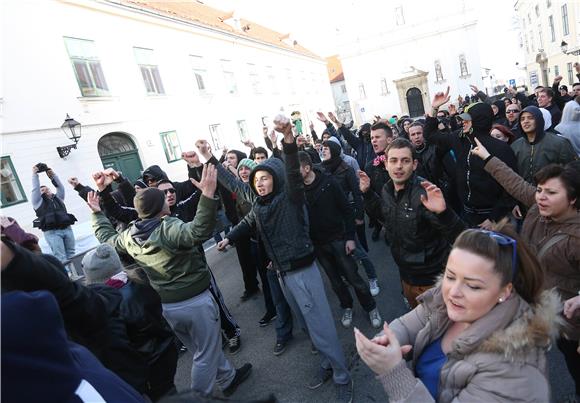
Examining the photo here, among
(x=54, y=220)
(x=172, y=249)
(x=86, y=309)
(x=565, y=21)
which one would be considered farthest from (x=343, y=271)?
(x=565, y=21)

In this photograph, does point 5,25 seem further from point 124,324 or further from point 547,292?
point 547,292

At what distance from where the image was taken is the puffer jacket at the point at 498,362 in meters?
1.24

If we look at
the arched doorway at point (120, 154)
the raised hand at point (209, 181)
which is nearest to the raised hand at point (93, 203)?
the raised hand at point (209, 181)

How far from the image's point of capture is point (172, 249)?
2.61m

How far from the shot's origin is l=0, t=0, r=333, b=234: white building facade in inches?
388

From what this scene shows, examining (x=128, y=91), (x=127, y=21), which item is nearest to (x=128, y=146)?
(x=128, y=91)

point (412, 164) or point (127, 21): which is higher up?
point (127, 21)

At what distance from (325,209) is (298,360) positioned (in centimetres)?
159

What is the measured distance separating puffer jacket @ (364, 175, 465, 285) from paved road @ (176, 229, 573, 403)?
1025mm

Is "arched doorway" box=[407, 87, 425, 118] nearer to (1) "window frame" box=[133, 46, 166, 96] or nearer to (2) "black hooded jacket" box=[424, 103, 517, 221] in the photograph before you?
(1) "window frame" box=[133, 46, 166, 96]

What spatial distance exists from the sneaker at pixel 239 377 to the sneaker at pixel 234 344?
38cm

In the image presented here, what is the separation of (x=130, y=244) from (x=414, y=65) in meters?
39.1

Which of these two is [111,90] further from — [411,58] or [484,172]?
[411,58]

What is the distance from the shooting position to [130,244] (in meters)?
2.76
